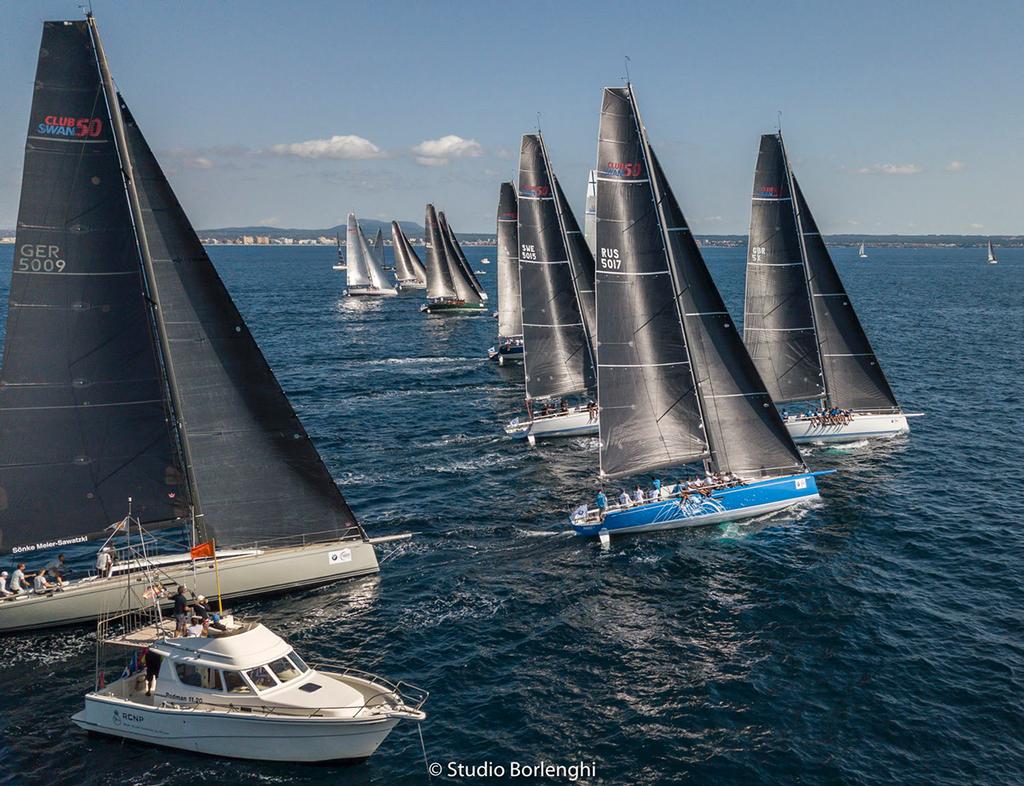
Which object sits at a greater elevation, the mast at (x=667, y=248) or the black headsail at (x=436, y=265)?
the black headsail at (x=436, y=265)

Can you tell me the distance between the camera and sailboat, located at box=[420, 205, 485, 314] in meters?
122

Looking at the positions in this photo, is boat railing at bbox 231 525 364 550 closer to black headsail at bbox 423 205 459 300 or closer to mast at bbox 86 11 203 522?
mast at bbox 86 11 203 522

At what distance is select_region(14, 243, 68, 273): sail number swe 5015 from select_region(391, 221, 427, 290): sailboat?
5243 inches

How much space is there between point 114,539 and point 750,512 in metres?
29.4

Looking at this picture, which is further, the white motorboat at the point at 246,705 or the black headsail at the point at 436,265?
the black headsail at the point at 436,265

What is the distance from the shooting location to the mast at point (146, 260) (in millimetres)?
25625

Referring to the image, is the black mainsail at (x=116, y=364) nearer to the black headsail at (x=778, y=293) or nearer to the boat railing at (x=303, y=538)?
the boat railing at (x=303, y=538)

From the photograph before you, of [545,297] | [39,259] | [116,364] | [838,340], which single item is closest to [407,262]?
[545,297]

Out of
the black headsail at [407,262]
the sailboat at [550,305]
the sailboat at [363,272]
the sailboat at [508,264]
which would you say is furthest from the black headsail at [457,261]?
the sailboat at [550,305]

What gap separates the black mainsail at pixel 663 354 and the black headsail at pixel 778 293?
491 inches

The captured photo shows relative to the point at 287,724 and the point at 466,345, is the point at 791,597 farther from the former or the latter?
the point at 466,345

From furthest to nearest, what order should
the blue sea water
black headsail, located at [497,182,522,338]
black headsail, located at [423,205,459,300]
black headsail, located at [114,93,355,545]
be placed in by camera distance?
black headsail, located at [423,205,459,300], black headsail, located at [497,182,522,338], black headsail, located at [114,93,355,545], the blue sea water

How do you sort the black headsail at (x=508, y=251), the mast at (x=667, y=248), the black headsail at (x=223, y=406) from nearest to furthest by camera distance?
the black headsail at (x=223, y=406), the mast at (x=667, y=248), the black headsail at (x=508, y=251)

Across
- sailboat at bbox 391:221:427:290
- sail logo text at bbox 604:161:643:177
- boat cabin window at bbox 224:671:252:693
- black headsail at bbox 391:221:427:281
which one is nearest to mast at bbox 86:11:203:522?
boat cabin window at bbox 224:671:252:693
